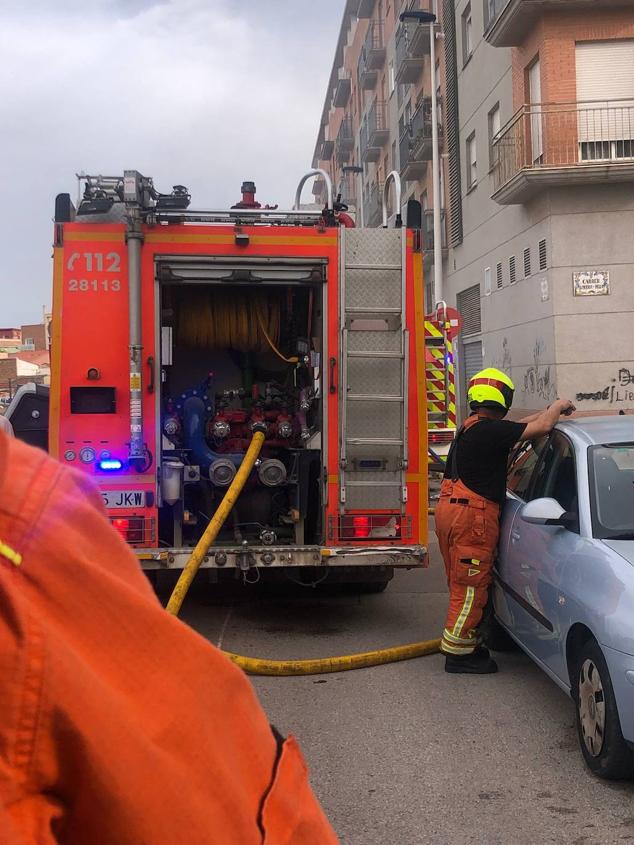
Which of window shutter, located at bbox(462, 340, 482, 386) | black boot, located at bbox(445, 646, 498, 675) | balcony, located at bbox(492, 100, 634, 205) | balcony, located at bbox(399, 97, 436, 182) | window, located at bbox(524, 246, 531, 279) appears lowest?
black boot, located at bbox(445, 646, 498, 675)

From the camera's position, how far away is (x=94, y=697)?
76cm

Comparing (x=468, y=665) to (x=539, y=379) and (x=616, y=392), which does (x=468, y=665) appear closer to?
(x=616, y=392)

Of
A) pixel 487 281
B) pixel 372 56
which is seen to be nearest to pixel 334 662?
pixel 487 281

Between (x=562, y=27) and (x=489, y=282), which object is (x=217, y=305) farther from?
(x=489, y=282)

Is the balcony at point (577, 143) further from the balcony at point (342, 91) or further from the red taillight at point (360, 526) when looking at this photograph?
the balcony at point (342, 91)

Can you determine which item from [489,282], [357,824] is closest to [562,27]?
[489,282]

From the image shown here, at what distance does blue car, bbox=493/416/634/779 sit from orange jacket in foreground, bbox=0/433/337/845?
3299 millimetres

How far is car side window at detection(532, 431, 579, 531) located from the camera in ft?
16.4

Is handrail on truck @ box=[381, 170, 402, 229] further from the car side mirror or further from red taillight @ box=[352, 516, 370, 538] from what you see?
the car side mirror

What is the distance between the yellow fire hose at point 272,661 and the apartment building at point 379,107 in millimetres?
9896

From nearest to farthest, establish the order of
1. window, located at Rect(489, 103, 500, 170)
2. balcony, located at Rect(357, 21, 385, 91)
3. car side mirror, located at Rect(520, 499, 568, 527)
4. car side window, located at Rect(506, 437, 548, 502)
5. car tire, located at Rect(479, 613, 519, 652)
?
1. car side mirror, located at Rect(520, 499, 568, 527)
2. car side window, located at Rect(506, 437, 548, 502)
3. car tire, located at Rect(479, 613, 519, 652)
4. window, located at Rect(489, 103, 500, 170)
5. balcony, located at Rect(357, 21, 385, 91)

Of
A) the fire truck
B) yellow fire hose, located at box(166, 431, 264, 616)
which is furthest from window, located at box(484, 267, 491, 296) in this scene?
yellow fire hose, located at box(166, 431, 264, 616)

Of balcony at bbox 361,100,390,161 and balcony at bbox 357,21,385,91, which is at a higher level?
balcony at bbox 357,21,385,91

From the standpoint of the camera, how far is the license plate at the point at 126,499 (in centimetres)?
638
